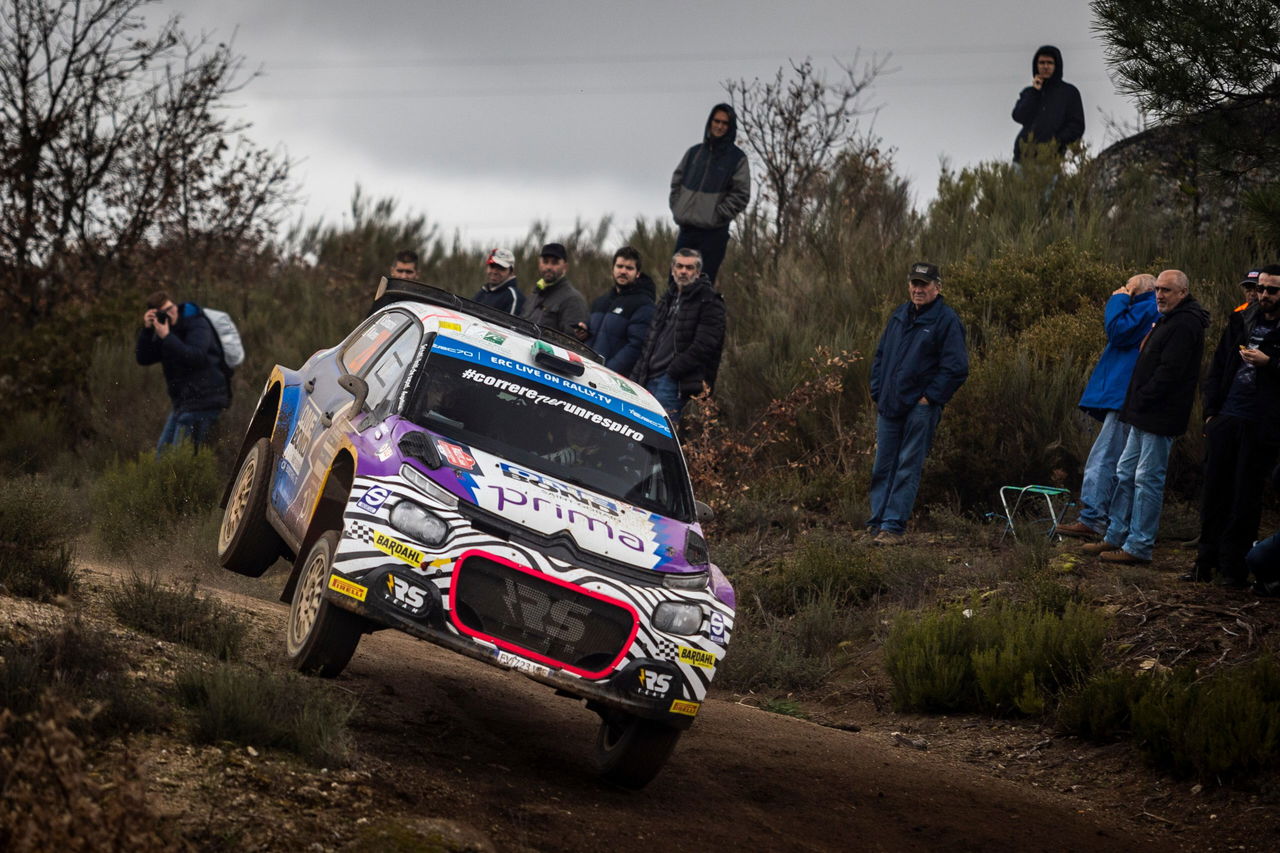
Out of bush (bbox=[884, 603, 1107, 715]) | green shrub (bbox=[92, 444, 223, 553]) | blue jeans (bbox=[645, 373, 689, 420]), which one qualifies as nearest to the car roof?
bush (bbox=[884, 603, 1107, 715])

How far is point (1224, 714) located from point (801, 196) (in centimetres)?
1412

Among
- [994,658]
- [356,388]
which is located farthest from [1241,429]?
[356,388]

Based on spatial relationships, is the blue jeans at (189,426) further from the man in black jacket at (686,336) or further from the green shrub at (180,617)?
the green shrub at (180,617)

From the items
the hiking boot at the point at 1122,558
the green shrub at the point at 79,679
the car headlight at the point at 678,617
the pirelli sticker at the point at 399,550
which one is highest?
the hiking boot at the point at 1122,558

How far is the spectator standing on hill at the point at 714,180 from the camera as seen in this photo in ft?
52.1

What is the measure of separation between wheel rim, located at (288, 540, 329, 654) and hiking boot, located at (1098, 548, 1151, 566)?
7.05 metres

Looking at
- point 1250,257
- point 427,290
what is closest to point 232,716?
point 427,290

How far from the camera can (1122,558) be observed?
11.5 metres

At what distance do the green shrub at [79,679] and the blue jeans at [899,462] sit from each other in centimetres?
753

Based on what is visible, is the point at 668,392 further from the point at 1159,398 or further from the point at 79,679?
the point at 79,679

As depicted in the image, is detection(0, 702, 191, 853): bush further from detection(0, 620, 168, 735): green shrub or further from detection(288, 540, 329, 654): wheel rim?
detection(288, 540, 329, 654): wheel rim

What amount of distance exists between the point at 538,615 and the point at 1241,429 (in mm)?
6075

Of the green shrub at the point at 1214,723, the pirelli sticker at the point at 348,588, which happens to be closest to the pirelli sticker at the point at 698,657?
the pirelli sticker at the point at 348,588

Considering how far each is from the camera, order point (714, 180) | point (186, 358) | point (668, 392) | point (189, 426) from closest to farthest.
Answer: point (668, 392)
point (186, 358)
point (189, 426)
point (714, 180)
